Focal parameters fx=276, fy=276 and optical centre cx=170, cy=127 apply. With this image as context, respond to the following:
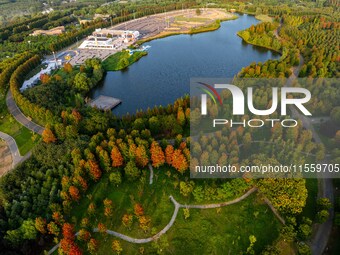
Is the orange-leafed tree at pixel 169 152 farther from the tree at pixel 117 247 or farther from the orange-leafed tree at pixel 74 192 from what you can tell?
the tree at pixel 117 247

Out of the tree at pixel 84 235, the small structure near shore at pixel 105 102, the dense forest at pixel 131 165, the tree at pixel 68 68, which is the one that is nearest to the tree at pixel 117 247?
the dense forest at pixel 131 165

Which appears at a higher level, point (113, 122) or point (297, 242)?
point (113, 122)

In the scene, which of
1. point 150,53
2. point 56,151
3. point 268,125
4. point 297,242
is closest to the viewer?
point 297,242

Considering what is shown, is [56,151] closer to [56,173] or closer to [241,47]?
[56,173]

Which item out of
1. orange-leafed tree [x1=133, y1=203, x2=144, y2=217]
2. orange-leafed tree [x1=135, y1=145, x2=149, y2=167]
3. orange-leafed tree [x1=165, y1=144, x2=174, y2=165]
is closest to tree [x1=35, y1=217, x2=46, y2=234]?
orange-leafed tree [x1=133, y1=203, x2=144, y2=217]

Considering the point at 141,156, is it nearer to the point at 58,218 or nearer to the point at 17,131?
the point at 58,218

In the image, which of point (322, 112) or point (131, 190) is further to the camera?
point (322, 112)

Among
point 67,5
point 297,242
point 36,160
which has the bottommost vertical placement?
point 297,242

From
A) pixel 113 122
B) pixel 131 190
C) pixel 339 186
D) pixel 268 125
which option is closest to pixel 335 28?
pixel 268 125
